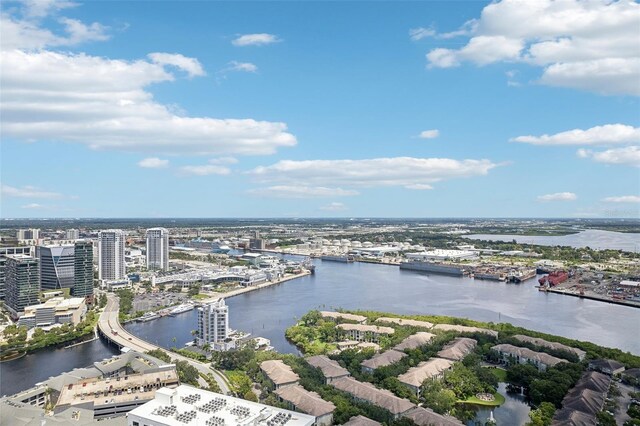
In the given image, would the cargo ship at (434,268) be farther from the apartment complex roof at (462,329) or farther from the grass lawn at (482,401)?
the grass lawn at (482,401)

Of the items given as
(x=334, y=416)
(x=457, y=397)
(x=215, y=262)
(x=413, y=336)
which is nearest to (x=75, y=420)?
(x=334, y=416)

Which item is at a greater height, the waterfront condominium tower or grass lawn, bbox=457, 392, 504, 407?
the waterfront condominium tower

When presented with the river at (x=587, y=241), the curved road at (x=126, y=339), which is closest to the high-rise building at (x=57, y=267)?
the curved road at (x=126, y=339)

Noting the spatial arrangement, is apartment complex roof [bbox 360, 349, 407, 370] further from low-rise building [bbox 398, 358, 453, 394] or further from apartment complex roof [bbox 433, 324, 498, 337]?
apartment complex roof [bbox 433, 324, 498, 337]

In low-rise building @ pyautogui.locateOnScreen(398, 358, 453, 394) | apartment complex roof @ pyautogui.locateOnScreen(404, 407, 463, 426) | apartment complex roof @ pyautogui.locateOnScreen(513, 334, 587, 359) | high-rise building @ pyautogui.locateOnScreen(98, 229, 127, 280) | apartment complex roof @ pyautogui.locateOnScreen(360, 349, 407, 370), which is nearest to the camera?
apartment complex roof @ pyautogui.locateOnScreen(404, 407, 463, 426)

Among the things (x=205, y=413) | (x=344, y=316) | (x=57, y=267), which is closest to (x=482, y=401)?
(x=205, y=413)

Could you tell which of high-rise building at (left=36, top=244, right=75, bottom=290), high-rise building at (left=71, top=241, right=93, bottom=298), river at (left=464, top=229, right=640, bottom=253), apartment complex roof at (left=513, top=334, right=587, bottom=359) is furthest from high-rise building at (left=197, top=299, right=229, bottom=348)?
river at (left=464, top=229, right=640, bottom=253)

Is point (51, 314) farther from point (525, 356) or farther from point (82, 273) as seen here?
point (525, 356)
